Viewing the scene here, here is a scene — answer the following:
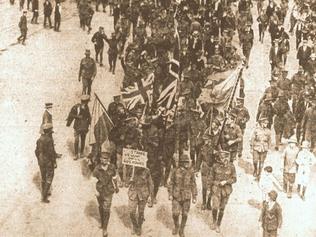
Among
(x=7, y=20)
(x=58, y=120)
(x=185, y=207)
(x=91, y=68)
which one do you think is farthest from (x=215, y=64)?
(x=7, y=20)

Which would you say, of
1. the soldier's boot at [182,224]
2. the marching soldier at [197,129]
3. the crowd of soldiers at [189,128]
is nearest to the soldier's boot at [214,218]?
the crowd of soldiers at [189,128]

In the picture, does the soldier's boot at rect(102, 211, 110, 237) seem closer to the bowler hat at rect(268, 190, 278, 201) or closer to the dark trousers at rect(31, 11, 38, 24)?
the bowler hat at rect(268, 190, 278, 201)

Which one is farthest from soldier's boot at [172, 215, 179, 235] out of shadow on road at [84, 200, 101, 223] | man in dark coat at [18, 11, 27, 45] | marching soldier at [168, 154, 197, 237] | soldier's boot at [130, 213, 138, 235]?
man in dark coat at [18, 11, 27, 45]

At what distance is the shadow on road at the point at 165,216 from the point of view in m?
14.7

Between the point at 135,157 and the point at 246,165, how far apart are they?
4938 mm

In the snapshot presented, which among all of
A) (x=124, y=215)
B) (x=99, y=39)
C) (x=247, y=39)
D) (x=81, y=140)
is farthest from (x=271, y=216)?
(x=247, y=39)

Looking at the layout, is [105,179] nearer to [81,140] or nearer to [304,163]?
[81,140]

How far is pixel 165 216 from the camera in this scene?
15039 millimetres

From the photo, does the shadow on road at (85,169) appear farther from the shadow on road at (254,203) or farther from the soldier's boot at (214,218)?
the shadow on road at (254,203)

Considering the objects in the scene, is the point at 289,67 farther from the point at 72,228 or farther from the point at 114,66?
the point at 72,228

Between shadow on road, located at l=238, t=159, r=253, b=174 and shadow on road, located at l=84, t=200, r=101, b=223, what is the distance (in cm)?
427

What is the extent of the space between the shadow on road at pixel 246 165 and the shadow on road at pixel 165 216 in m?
3.08

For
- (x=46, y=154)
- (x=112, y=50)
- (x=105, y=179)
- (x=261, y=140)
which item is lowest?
(x=105, y=179)

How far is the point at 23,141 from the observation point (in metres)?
18.8
